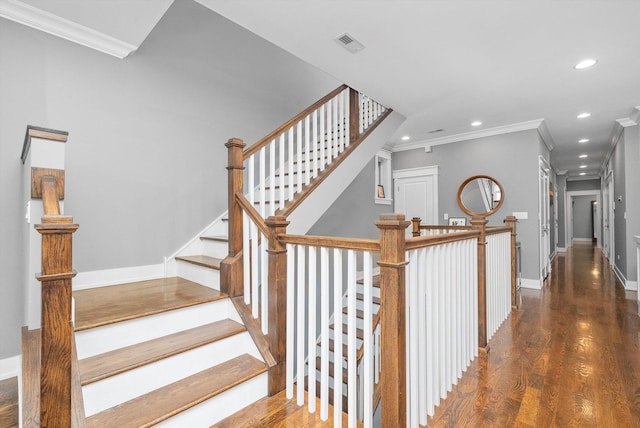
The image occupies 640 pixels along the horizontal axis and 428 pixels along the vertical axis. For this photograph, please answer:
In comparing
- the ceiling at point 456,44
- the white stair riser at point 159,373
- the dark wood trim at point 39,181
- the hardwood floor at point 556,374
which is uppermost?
the ceiling at point 456,44

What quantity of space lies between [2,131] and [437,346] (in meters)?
3.23

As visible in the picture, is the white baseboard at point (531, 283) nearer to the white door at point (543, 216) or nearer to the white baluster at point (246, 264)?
the white door at point (543, 216)

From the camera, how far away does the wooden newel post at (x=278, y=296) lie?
1907 mm

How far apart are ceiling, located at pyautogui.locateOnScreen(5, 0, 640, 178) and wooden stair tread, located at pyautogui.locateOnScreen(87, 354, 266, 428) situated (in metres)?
2.38

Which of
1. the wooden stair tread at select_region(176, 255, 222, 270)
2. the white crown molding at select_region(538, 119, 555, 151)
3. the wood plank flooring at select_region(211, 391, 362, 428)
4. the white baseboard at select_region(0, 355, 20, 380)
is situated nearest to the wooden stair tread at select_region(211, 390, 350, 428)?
the wood plank flooring at select_region(211, 391, 362, 428)

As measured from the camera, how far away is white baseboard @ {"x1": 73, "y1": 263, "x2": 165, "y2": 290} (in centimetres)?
257

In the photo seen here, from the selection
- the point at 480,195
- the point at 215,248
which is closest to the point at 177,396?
the point at 215,248

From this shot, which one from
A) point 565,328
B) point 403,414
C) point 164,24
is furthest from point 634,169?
point 164,24

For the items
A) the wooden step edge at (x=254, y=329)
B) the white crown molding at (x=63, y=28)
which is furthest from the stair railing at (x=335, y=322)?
the white crown molding at (x=63, y=28)

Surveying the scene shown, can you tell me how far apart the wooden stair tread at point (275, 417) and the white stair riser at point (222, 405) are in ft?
0.10

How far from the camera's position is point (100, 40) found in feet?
8.49

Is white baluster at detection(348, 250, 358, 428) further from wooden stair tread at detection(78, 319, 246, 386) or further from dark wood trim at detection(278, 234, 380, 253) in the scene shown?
wooden stair tread at detection(78, 319, 246, 386)

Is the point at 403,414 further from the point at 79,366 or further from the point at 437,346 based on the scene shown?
the point at 79,366

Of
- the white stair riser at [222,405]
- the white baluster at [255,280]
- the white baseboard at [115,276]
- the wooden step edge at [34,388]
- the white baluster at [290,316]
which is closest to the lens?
the wooden step edge at [34,388]
